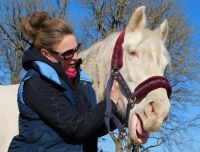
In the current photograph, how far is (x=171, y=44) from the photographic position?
2488cm

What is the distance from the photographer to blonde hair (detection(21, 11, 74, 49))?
3343 millimetres

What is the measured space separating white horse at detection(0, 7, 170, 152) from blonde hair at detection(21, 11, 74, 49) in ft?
1.65

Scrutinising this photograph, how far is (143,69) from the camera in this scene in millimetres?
3393

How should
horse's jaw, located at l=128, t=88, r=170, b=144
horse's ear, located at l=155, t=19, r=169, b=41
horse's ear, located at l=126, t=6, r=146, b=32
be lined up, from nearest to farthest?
horse's jaw, located at l=128, t=88, r=170, b=144 < horse's ear, located at l=126, t=6, r=146, b=32 < horse's ear, located at l=155, t=19, r=169, b=41

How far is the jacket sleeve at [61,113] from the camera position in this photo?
3.07 m

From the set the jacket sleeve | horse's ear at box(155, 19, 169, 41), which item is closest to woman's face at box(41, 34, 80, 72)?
the jacket sleeve

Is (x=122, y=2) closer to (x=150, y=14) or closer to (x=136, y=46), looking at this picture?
(x=150, y=14)

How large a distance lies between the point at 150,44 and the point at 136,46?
11cm

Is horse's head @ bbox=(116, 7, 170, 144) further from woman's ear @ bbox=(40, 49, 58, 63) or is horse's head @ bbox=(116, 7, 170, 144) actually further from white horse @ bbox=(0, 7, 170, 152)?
woman's ear @ bbox=(40, 49, 58, 63)

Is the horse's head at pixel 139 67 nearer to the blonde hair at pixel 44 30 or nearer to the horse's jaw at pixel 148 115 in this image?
the horse's jaw at pixel 148 115

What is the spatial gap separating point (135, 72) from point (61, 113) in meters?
0.70

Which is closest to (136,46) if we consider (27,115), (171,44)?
(27,115)

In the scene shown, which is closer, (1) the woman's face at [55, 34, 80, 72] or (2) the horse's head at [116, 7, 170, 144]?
(2) the horse's head at [116, 7, 170, 144]

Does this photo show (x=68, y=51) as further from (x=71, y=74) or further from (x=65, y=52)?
(x=71, y=74)
